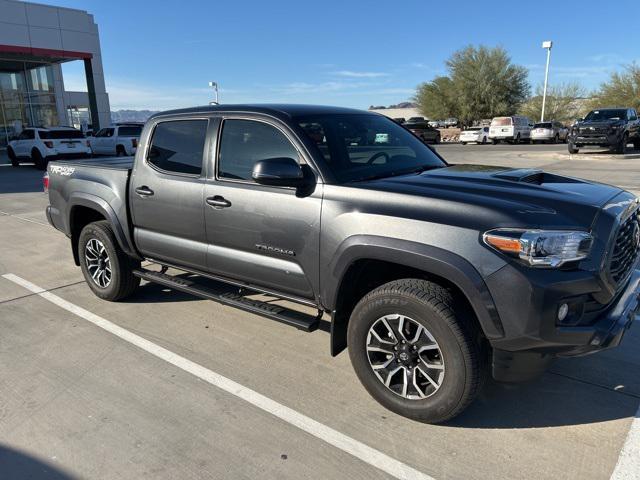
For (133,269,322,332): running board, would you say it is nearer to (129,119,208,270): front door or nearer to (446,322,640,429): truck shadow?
(129,119,208,270): front door

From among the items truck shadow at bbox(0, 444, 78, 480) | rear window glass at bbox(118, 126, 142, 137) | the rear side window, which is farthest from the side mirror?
rear window glass at bbox(118, 126, 142, 137)

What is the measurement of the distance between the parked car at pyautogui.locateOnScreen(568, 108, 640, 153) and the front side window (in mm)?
20070

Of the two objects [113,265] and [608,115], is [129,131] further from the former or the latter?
[608,115]

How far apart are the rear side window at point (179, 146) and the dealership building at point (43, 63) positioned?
27.6m

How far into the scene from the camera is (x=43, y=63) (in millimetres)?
31219

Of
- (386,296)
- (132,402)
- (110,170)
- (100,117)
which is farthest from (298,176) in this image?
(100,117)

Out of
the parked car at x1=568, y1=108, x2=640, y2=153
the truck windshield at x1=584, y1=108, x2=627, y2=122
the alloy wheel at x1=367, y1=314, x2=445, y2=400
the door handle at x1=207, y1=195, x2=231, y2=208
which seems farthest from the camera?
the truck windshield at x1=584, y1=108, x2=627, y2=122

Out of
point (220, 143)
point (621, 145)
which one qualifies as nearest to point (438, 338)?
point (220, 143)

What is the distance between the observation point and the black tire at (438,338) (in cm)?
274

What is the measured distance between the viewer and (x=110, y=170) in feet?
15.6

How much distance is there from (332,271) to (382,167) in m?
0.96

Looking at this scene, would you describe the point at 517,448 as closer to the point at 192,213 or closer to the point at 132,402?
the point at 132,402

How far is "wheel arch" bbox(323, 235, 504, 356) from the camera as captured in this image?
8.64 ft

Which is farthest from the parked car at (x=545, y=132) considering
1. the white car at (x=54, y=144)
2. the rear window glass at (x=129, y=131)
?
the white car at (x=54, y=144)
